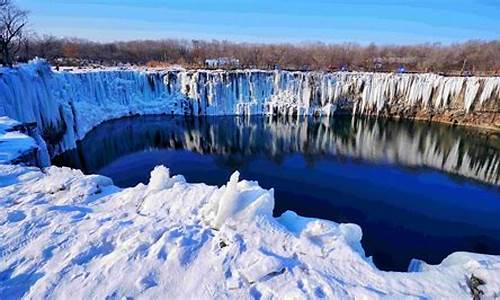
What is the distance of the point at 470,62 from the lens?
1612 inches

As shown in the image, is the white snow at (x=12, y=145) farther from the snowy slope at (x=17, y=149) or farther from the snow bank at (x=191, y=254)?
the snow bank at (x=191, y=254)

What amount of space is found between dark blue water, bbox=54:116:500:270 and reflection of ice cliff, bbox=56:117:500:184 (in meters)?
0.07

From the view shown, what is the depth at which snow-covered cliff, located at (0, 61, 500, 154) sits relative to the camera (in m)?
27.9

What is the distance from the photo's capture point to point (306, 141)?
70.7 ft

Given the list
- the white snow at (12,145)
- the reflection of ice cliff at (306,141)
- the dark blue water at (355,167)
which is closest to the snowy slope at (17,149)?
the white snow at (12,145)

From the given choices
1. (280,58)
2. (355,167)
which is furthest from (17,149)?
(280,58)

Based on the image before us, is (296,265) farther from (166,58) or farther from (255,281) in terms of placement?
(166,58)

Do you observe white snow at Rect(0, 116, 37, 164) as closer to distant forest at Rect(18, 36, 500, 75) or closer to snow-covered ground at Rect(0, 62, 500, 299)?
snow-covered ground at Rect(0, 62, 500, 299)

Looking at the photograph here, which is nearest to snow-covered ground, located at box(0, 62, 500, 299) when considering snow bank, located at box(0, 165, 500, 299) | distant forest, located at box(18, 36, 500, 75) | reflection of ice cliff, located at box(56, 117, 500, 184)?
snow bank, located at box(0, 165, 500, 299)

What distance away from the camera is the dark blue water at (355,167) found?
33.3 ft

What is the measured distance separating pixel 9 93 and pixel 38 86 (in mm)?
2542

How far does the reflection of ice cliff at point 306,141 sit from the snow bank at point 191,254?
36.4 ft

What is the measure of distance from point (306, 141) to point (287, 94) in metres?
11.7

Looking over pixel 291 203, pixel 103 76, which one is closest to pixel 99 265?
pixel 291 203
